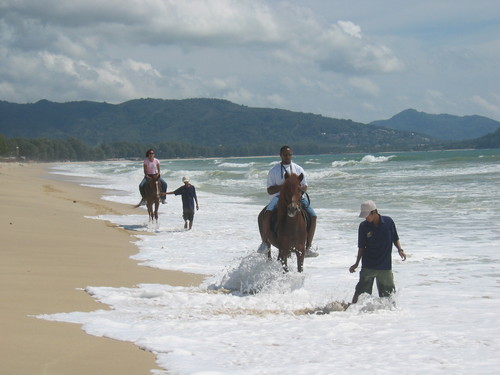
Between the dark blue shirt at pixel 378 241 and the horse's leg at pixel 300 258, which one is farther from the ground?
the dark blue shirt at pixel 378 241

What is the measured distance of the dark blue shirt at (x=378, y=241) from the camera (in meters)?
7.31

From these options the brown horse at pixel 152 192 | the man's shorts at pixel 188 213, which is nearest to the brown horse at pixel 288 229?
the man's shorts at pixel 188 213

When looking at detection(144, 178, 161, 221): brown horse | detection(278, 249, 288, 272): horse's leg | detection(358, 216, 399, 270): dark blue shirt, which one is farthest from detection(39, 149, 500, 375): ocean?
detection(144, 178, 161, 221): brown horse

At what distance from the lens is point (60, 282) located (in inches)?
333

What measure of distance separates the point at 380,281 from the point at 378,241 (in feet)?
1.54

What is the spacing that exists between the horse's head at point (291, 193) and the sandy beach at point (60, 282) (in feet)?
6.47

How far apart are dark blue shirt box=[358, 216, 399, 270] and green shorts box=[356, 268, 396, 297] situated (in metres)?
0.06

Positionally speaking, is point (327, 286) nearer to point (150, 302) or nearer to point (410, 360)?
point (150, 302)

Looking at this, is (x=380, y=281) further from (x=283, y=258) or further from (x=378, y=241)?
(x=283, y=258)

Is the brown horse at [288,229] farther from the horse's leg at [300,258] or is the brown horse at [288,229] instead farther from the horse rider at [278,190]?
the horse rider at [278,190]

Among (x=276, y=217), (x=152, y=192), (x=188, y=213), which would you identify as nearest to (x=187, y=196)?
(x=188, y=213)

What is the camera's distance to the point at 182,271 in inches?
416

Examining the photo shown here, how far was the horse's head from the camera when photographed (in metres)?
8.40

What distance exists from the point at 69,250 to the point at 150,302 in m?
4.27
